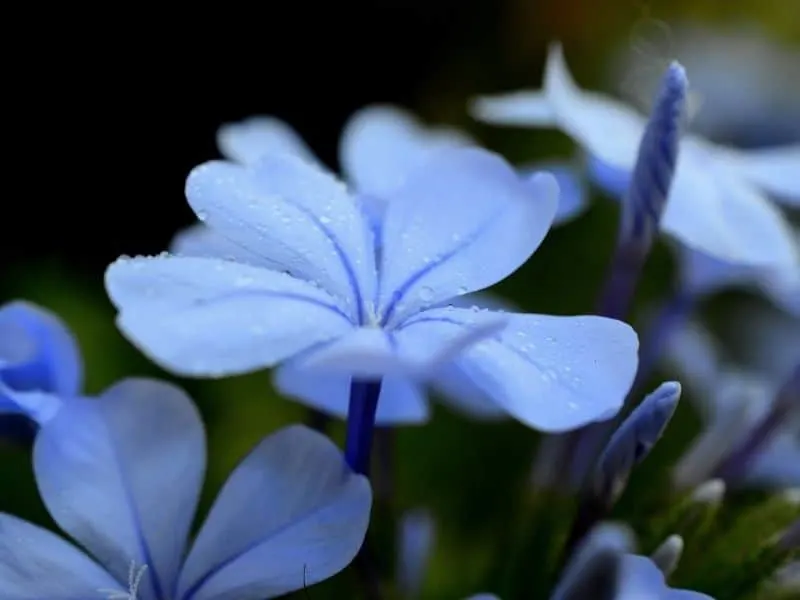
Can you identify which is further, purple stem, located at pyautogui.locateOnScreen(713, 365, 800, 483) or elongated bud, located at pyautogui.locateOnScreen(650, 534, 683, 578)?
purple stem, located at pyautogui.locateOnScreen(713, 365, 800, 483)

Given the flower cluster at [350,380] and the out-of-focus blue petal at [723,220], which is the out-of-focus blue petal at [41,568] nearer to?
the flower cluster at [350,380]

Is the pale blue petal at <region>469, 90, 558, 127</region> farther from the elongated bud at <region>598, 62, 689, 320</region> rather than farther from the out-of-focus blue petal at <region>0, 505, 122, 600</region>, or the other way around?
the out-of-focus blue petal at <region>0, 505, 122, 600</region>

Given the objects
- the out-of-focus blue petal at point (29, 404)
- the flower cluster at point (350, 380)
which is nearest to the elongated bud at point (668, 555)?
the flower cluster at point (350, 380)

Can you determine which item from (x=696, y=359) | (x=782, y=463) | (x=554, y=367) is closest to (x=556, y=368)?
(x=554, y=367)

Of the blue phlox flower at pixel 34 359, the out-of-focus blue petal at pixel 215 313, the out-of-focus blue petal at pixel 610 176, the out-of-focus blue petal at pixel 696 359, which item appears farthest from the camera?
the out-of-focus blue petal at pixel 696 359

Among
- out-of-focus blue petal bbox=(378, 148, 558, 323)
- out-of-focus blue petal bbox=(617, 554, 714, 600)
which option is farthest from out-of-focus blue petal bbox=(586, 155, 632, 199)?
out-of-focus blue petal bbox=(617, 554, 714, 600)

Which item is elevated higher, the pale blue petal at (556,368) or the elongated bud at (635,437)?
the pale blue petal at (556,368)

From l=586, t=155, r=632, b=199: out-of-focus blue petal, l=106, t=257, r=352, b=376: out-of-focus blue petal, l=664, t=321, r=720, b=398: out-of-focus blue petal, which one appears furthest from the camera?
l=664, t=321, r=720, b=398: out-of-focus blue petal

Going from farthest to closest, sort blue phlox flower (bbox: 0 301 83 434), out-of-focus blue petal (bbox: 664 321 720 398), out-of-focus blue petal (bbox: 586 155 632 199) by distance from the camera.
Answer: out-of-focus blue petal (bbox: 664 321 720 398), out-of-focus blue petal (bbox: 586 155 632 199), blue phlox flower (bbox: 0 301 83 434)

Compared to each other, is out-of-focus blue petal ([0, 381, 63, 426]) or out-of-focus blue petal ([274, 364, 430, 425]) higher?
out-of-focus blue petal ([0, 381, 63, 426])
